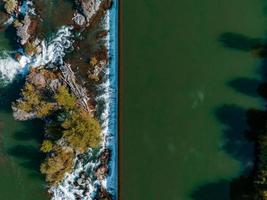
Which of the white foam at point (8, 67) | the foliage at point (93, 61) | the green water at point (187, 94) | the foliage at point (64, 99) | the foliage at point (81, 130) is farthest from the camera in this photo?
the white foam at point (8, 67)

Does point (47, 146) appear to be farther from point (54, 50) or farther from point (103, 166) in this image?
point (54, 50)

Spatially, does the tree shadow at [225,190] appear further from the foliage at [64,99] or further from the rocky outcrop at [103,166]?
the foliage at [64,99]

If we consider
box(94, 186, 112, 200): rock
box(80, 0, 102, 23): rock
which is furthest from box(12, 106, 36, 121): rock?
box(80, 0, 102, 23): rock

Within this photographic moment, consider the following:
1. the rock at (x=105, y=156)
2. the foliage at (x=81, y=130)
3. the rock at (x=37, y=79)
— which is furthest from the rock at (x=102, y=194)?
the rock at (x=37, y=79)

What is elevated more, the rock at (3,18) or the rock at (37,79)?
the rock at (3,18)

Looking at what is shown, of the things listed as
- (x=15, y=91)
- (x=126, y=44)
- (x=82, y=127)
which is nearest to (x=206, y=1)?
(x=126, y=44)

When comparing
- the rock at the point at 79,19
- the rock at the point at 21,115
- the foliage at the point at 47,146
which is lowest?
the foliage at the point at 47,146
